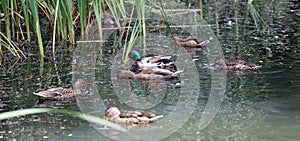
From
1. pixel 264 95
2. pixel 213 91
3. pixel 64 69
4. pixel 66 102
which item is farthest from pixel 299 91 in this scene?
pixel 64 69

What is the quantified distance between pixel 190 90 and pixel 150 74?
29.2 inches

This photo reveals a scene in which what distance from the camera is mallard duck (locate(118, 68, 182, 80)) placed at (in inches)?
263

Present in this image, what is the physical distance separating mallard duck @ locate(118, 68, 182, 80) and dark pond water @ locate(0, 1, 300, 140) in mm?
109

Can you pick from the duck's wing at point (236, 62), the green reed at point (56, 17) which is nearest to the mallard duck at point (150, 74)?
the duck's wing at point (236, 62)

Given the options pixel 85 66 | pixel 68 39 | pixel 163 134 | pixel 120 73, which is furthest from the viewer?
pixel 68 39

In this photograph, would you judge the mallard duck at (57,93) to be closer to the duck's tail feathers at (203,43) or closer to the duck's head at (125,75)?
the duck's head at (125,75)

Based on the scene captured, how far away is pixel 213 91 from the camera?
6.04 meters

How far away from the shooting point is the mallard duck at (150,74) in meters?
6.69

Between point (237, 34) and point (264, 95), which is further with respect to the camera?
point (237, 34)

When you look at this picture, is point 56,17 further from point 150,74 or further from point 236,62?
point 236,62

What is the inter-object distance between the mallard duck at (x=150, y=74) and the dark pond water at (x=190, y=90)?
0.36 feet

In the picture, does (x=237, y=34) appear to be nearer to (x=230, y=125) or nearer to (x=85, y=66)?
(x=85, y=66)

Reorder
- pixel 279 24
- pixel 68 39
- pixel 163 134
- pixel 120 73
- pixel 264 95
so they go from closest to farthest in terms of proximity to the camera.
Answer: pixel 163 134 → pixel 264 95 → pixel 120 73 → pixel 68 39 → pixel 279 24

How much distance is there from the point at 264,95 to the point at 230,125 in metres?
0.95
